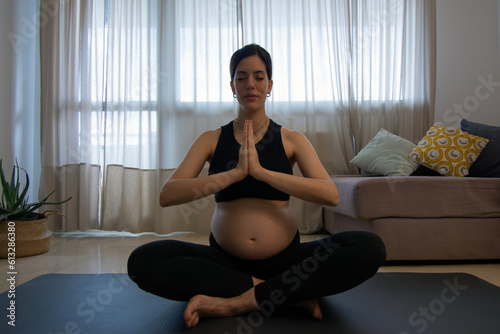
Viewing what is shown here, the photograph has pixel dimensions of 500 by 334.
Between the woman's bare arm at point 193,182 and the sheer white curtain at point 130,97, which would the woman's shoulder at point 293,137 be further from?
the sheer white curtain at point 130,97

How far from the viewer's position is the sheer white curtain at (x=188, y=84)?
3.16 metres

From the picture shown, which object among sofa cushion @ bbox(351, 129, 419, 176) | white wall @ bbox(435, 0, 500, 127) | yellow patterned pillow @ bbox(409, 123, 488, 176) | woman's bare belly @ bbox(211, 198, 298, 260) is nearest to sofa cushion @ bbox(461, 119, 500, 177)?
yellow patterned pillow @ bbox(409, 123, 488, 176)

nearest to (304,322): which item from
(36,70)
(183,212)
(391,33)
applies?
(183,212)

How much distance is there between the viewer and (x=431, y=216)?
2.05 m

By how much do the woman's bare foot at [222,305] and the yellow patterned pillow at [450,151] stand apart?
6.18ft

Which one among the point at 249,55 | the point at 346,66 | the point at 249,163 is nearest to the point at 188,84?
the point at 346,66

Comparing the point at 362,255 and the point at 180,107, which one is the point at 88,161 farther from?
the point at 362,255

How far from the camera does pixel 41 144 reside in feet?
10.4

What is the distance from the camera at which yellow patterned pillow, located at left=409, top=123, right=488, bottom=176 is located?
246 centimetres

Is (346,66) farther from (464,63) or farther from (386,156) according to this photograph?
(464,63)

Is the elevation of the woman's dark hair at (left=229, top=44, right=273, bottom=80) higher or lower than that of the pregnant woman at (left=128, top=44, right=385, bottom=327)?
higher

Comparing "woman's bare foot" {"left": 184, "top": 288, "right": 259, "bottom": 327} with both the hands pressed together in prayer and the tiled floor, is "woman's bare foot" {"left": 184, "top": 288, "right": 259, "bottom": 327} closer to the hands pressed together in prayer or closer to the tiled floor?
the hands pressed together in prayer

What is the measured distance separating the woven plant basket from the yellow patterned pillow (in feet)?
8.66

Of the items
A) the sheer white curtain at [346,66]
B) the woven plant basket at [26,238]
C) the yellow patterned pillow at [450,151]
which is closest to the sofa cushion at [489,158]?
the yellow patterned pillow at [450,151]
